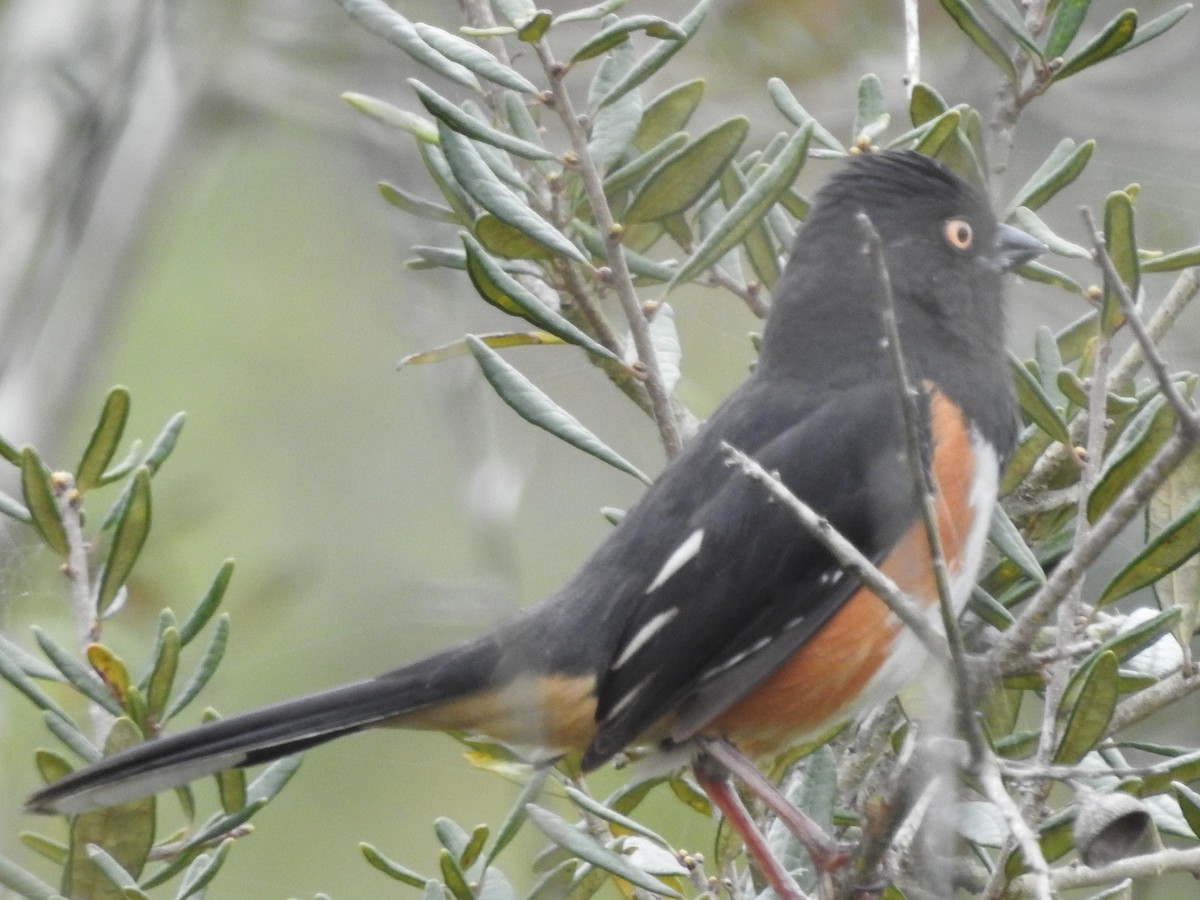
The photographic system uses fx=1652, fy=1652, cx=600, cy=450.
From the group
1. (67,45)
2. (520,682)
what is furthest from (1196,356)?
(67,45)

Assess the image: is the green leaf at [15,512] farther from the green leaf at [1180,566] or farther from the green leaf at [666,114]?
the green leaf at [1180,566]

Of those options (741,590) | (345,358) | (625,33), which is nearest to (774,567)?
(741,590)

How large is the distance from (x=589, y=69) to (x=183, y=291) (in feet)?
7.50

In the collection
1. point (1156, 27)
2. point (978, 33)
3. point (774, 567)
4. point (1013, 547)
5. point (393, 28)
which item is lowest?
point (774, 567)

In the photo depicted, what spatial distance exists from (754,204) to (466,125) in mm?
477

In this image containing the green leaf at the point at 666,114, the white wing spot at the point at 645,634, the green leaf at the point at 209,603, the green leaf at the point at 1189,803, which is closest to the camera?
the green leaf at the point at 1189,803

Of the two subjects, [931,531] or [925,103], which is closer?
[931,531]

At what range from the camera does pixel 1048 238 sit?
240 cm

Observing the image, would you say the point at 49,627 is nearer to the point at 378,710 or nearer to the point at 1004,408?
the point at 378,710

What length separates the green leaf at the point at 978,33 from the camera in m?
2.38

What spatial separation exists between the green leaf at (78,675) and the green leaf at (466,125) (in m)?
0.86

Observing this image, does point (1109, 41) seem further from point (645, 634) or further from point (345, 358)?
point (345, 358)

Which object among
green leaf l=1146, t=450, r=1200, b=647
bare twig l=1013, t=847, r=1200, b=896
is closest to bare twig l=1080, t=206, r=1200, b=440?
bare twig l=1013, t=847, r=1200, b=896

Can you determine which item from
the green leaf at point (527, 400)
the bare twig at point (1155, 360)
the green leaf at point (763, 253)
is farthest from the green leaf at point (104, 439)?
the bare twig at point (1155, 360)
